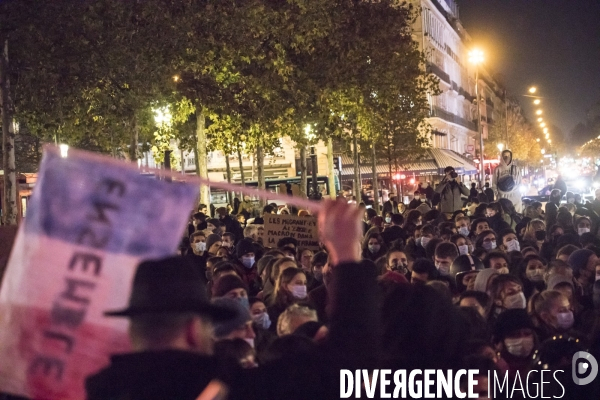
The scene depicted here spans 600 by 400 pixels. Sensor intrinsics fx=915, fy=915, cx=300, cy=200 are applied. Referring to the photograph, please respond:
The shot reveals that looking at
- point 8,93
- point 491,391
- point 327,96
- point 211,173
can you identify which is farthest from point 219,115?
point 211,173

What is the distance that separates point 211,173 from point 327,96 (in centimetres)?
3579

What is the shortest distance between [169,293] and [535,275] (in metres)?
6.69

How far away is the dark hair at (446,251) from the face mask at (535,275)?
857 mm

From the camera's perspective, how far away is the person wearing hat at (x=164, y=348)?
8.56 ft

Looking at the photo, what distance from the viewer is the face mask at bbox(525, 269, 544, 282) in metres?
8.80

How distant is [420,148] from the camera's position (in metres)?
42.6

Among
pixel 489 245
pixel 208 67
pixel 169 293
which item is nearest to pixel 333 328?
pixel 169 293

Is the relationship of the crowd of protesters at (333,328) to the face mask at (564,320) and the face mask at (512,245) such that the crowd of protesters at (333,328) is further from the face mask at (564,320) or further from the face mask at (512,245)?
the face mask at (512,245)

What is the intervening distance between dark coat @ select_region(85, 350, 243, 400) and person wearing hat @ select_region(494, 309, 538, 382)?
310cm

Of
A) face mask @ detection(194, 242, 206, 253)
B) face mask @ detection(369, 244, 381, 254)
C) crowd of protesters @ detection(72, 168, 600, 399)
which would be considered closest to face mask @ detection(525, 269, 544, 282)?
crowd of protesters @ detection(72, 168, 600, 399)

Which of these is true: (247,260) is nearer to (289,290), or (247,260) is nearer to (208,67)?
(289,290)

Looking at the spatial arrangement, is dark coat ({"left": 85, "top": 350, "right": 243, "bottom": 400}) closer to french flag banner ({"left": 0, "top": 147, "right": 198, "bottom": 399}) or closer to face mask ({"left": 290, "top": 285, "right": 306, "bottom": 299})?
french flag banner ({"left": 0, "top": 147, "right": 198, "bottom": 399})

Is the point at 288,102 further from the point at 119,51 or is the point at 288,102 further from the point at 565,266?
the point at 565,266

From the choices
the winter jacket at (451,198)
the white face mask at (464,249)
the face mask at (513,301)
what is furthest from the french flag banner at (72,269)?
the winter jacket at (451,198)
